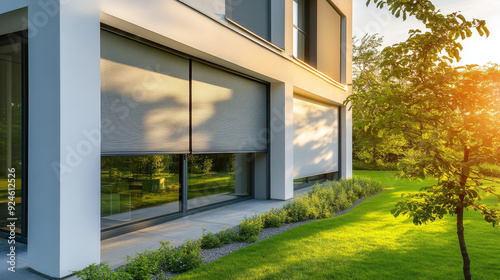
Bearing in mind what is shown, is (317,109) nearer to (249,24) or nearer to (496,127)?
(249,24)

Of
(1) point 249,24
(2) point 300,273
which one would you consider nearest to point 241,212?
(2) point 300,273

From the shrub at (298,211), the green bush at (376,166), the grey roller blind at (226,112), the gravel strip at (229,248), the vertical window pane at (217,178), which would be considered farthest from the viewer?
the green bush at (376,166)

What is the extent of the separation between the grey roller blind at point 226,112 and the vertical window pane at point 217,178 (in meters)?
0.52

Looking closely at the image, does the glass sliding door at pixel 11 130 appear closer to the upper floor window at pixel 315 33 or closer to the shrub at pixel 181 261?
the shrub at pixel 181 261

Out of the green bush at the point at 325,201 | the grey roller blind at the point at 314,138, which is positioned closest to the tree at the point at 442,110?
the green bush at the point at 325,201

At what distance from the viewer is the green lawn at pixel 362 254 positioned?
400 centimetres

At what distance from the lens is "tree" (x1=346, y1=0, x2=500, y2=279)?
123 inches

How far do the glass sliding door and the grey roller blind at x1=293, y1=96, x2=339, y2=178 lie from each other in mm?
7558

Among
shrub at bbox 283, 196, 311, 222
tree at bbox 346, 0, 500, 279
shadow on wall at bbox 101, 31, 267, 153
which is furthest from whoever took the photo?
shrub at bbox 283, 196, 311, 222

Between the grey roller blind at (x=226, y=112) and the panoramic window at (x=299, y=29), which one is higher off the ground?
the panoramic window at (x=299, y=29)

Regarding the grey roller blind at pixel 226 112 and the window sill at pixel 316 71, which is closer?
the grey roller blind at pixel 226 112

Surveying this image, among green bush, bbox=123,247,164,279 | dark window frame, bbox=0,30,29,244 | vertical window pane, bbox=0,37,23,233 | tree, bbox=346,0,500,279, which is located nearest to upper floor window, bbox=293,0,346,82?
tree, bbox=346,0,500,279

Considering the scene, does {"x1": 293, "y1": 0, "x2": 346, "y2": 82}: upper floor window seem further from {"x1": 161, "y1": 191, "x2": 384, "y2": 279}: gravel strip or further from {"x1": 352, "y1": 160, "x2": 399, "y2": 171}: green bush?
{"x1": 352, "y1": 160, "x2": 399, "y2": 171}: green bush

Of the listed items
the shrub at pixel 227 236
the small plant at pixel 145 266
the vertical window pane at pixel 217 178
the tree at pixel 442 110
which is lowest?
the shrub at pixel 227 236
